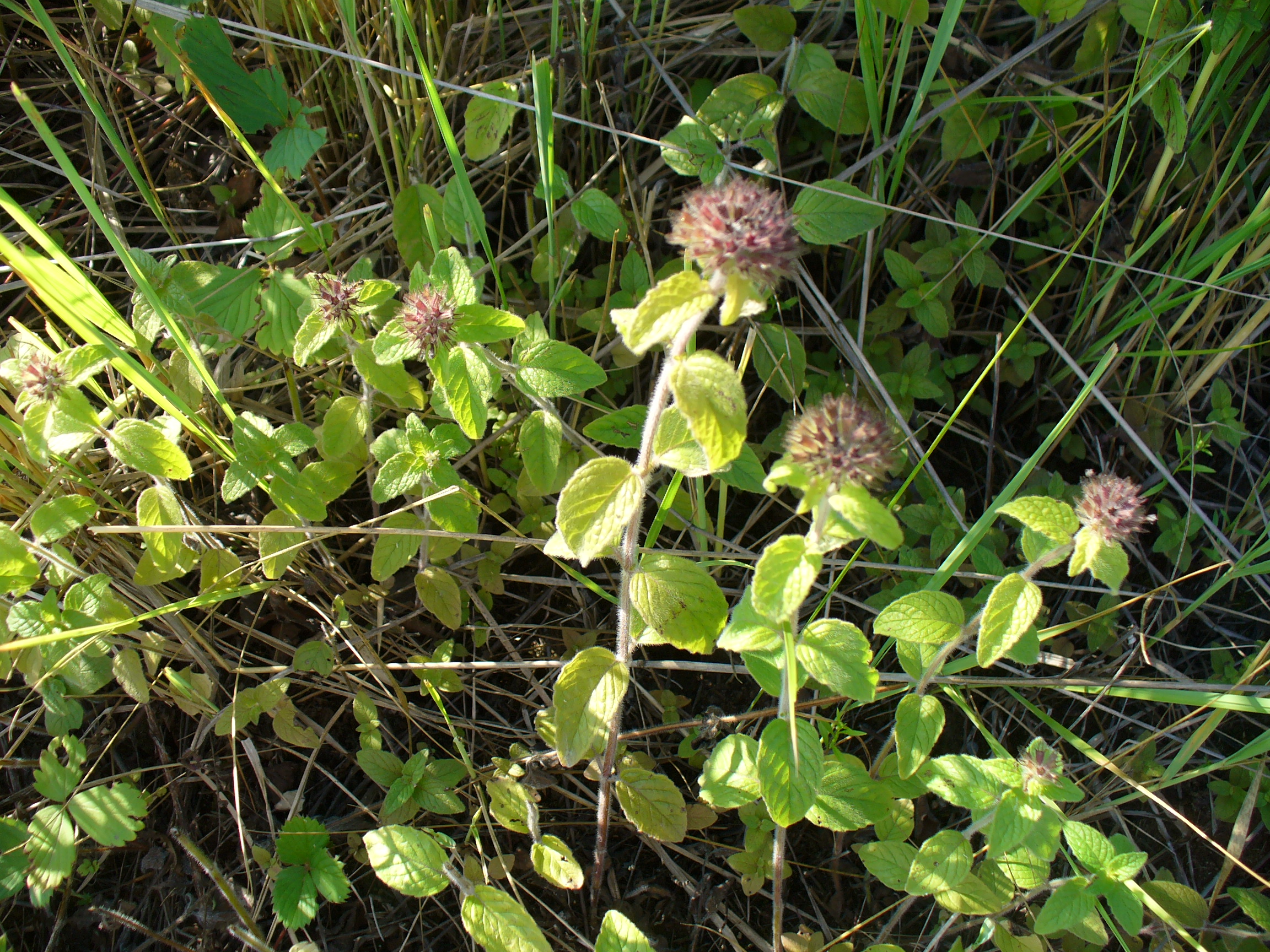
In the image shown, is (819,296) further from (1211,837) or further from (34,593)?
(34,593)

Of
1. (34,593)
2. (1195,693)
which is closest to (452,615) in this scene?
(34,593)

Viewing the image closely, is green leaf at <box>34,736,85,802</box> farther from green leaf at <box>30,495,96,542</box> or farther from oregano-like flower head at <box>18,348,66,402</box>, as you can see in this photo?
oregano-like flower head at <box>18,348,66,402</box>

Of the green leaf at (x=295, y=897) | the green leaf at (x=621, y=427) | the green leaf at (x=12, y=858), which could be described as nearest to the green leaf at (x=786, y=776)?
the green leaf at (x=621, y=427)

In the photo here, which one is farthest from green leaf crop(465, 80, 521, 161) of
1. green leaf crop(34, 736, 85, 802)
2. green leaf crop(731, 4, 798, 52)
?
green leaf crop(34, 736, 85, 802)

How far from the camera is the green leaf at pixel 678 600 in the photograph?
5.11ft

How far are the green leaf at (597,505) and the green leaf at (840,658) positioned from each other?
0.41 meters

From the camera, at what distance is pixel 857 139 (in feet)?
7.88

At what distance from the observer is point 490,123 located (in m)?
2.07

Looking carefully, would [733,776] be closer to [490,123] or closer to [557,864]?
[557,864]

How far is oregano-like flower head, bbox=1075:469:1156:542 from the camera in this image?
1394 millimetres

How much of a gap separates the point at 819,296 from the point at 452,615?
1287mm

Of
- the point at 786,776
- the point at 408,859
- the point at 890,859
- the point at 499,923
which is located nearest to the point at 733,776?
the point at 786,776

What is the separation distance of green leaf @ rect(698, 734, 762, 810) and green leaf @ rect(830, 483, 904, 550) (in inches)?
24.7

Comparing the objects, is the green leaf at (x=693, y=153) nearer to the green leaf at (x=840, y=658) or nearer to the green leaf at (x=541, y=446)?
the green leaf at (x=541, y=446)
